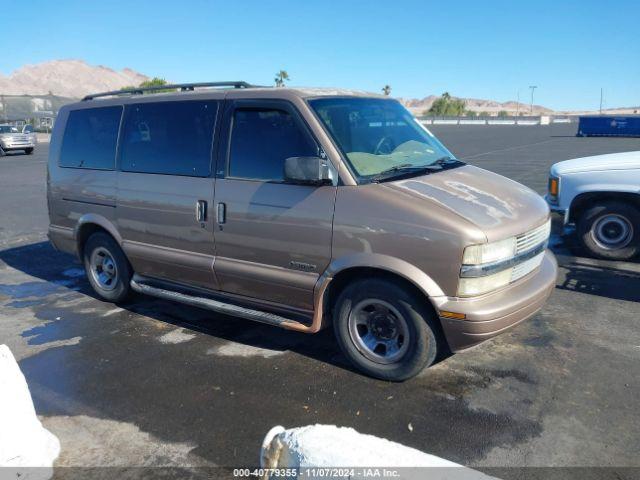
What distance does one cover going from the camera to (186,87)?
17.5 feet

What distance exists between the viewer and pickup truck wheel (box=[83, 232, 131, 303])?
5629 millimetres

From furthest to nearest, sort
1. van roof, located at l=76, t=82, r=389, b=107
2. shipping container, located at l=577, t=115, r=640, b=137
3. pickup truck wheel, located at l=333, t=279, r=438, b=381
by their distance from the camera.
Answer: shipping container, located at l=577, t=115, r=640, b=137 → van roof, located at l=76, t=82, r=389, b=107 → pickup truck wheel, located at l=333, t=279, r=438, b=381

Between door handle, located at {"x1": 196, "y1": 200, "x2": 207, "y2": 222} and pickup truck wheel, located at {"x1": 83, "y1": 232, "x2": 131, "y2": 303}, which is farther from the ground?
door handle, located at {"x1": 196, "y1": 200, "x2": 207, "y2": 222}

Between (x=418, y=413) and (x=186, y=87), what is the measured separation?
3.65 meters

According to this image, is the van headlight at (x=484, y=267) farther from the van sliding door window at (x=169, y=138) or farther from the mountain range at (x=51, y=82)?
the mountain range at (x=51, y=82)

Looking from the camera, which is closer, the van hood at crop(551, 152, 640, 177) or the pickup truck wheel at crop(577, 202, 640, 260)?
the van hood at crop(551, 152, 640, 177)

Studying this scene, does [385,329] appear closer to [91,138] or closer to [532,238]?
[532,238]

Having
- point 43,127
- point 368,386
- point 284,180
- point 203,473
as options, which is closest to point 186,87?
point 284,180

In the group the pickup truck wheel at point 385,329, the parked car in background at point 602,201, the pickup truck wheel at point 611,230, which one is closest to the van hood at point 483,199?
the pickup truck wheel at point 385,329

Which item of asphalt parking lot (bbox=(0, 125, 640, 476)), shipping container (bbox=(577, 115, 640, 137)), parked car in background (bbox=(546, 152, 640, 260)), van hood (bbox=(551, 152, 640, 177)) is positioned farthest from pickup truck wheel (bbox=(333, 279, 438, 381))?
shipping container (bbox=(577, 115, 640, 137))

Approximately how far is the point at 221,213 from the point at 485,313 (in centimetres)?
220

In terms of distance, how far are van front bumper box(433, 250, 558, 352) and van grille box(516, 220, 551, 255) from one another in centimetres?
26

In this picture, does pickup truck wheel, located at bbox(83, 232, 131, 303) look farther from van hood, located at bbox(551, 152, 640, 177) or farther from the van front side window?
van hood, located at bbox(551, 152, 640, 177)

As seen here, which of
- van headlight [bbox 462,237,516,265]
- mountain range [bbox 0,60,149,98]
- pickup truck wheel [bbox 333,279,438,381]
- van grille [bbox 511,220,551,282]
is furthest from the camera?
mountain range [bbox 0,60,149,98]
